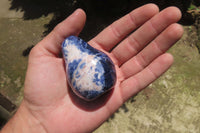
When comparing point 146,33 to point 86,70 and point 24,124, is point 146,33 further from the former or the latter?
point 24,124

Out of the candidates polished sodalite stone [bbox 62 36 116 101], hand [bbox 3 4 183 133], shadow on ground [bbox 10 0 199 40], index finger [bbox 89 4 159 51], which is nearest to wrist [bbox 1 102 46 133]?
hand [bbox 3 4 183 133]

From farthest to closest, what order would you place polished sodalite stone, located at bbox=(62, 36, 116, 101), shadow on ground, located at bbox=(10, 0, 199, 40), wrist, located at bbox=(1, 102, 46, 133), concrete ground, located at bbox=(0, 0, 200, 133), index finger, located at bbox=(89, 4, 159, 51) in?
shadow on ground, located at bbox=(10, 0, 199, 40)
concrete ground, located at bbox=(0, 0, 200, 133)
index finger, located at bbox=(89, 4, 159, 51)
wrist, located at bbox=(1, 102, 46, 133)
polished sodalite stone, located at bbox=(62, 36, 116, 101)

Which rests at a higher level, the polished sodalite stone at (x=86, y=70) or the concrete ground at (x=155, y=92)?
the polished sodalite stone at (x=86, y=70)

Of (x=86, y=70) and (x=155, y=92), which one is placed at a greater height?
(x=86, y=70)

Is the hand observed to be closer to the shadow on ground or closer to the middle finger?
the middle finger

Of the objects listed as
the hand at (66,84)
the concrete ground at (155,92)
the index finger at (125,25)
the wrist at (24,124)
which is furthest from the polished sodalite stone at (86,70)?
the concrete ground at (155,92)

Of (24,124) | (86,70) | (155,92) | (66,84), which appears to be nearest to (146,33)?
(86,70)

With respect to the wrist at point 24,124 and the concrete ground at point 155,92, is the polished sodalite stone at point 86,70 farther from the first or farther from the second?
the concrete ground at point 155,92
